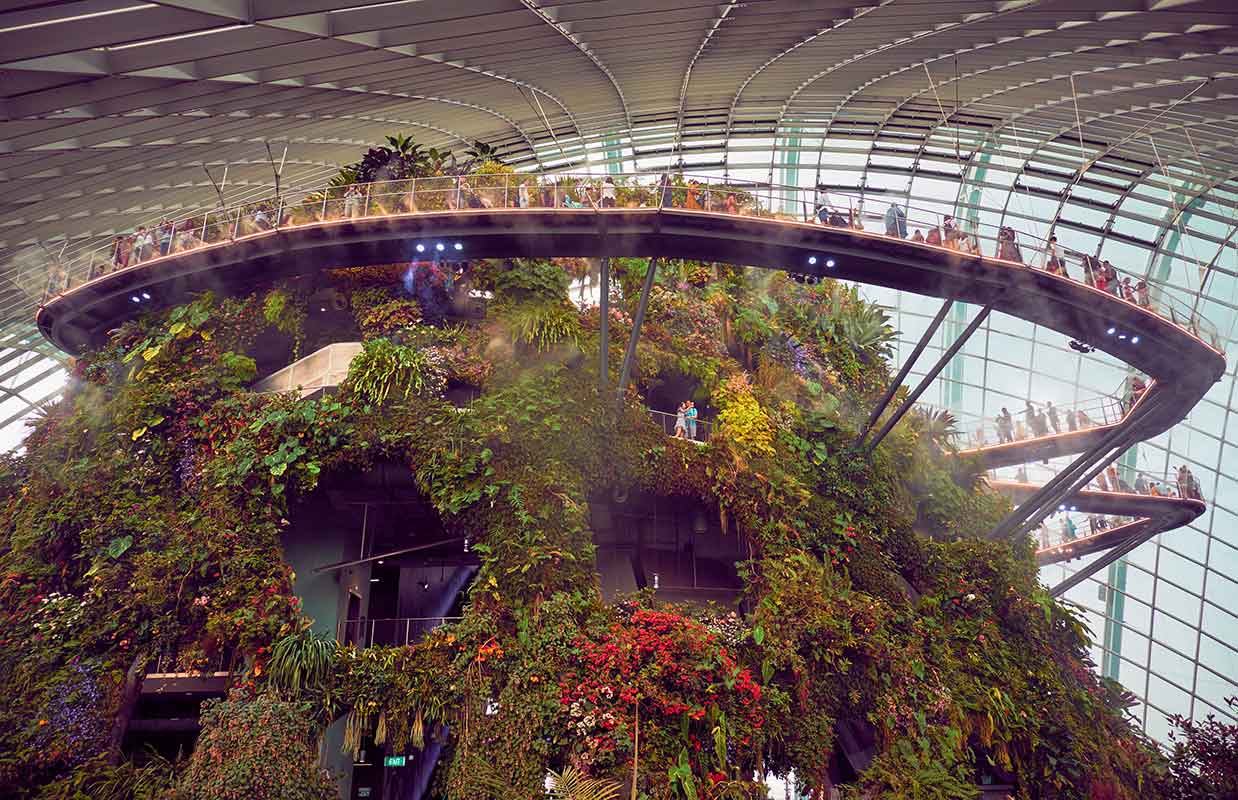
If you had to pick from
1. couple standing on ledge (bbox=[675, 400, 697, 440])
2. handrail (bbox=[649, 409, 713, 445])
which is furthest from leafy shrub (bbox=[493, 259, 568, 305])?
couple standing on ledge (bbox=[675, 400, 697, 440])

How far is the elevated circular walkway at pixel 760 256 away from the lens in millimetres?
17625

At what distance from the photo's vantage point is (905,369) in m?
18.2

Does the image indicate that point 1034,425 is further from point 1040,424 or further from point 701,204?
point 701,204

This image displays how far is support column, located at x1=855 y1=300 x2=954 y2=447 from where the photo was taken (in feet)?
57.2

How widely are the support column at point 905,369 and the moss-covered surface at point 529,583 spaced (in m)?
0.71

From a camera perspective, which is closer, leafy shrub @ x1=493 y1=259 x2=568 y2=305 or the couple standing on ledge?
the couple standing on ledge

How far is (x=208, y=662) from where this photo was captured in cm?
1623

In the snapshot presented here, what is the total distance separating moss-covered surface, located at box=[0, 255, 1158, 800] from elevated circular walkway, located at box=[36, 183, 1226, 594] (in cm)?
207

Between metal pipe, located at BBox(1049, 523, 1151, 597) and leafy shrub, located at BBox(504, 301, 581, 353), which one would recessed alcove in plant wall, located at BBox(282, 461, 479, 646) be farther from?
metal pipe, located at BBox(1049, 523, 1151, 597)

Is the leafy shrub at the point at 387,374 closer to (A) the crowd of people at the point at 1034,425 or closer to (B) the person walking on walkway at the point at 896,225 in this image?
(B) the person walking on walkway at the point at 896,225

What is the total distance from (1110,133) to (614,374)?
58.1 feet

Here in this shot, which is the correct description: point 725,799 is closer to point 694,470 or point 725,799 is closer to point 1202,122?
point 694,470

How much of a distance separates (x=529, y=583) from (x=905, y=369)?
29.3 feet

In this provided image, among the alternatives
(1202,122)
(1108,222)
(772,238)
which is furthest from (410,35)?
(1108,222)
